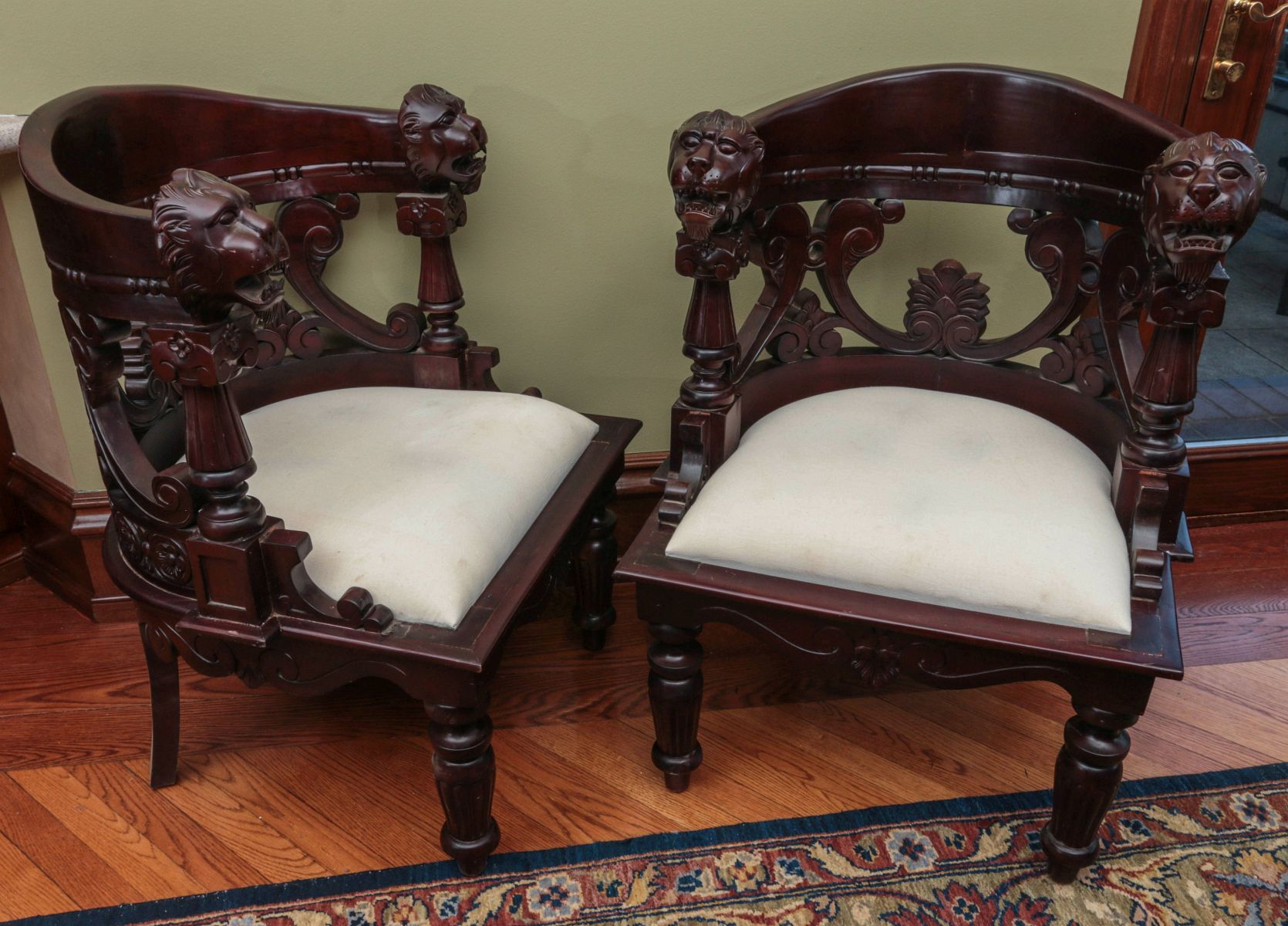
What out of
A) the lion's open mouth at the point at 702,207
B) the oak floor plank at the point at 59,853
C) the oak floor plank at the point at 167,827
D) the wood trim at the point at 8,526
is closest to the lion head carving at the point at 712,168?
the lion's open mouth at the point at 702,207

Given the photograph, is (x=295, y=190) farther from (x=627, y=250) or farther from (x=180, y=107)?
(x=627, y=250)

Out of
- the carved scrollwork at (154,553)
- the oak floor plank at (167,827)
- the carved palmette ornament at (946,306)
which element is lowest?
the oak floor plank at (167,827)

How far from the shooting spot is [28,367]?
195cm

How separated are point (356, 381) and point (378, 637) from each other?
63 cm

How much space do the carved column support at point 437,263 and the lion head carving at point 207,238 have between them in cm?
59

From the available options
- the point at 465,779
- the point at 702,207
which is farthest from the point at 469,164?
the point at 465,779

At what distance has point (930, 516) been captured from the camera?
1.35 meters

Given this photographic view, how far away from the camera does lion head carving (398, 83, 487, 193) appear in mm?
1606

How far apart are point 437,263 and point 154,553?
0.64 metres

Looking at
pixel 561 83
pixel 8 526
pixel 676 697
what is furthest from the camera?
pixel 8 526

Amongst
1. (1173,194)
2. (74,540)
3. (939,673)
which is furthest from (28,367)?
(1173,194)

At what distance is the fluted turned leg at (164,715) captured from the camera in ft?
5.06

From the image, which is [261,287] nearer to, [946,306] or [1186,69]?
[946,306]

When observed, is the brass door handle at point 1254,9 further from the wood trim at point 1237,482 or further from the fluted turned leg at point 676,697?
the fluted turned leg at point 676,697
